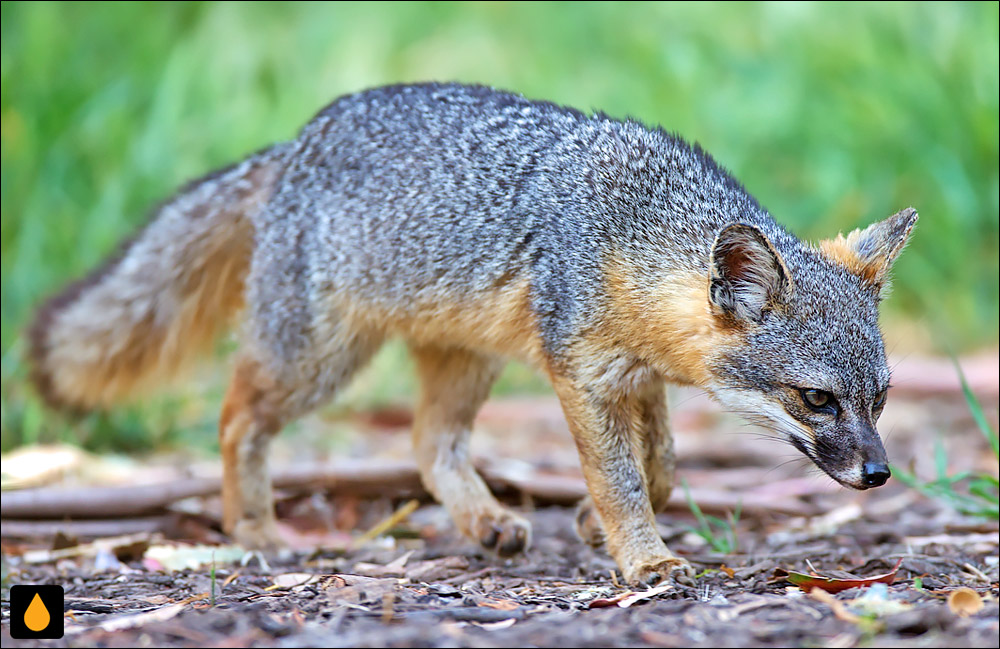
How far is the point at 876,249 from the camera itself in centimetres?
461

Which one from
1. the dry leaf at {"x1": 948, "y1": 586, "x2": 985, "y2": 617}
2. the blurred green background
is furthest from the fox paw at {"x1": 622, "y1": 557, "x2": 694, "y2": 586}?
the blurred green background

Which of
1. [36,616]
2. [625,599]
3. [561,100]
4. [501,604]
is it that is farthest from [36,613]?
[561,100]

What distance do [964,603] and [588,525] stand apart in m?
2.21

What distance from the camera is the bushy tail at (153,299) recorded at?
20.0 ft

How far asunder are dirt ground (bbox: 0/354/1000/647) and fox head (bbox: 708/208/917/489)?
0.52 m

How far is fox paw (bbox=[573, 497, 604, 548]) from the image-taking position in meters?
5.15

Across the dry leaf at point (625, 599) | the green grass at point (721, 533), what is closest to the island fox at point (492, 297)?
the green grass at point (721, 533)

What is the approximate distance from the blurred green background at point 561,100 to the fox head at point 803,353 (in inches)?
148

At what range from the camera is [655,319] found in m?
4.57

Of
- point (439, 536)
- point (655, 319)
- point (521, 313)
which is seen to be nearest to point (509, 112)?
point (521, 313)

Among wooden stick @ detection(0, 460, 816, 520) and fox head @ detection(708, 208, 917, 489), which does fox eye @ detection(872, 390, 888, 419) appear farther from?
wooden stick @ detection(0, 460, 816, 520)

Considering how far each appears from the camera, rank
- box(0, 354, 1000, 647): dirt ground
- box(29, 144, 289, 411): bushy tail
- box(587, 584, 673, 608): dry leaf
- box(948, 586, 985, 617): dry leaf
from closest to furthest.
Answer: box(0, 354, 1000, 647): dirt ground, box(948, 586, 985, 617): dry leaf, box(587, 584, 673, 608): dry leaf, box(29, 144, 289, 411): bushy tail

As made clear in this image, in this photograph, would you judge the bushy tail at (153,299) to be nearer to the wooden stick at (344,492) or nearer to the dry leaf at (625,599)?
the wooden stick at (344,492)

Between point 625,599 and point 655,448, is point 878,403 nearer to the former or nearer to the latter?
point 655,448
